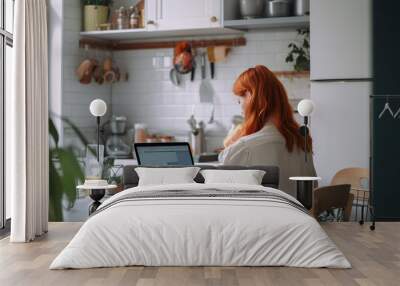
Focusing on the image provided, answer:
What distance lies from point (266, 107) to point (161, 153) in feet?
3.30

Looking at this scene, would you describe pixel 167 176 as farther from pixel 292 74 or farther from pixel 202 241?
pixel 292 74

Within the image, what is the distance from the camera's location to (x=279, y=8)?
7828 millimetres

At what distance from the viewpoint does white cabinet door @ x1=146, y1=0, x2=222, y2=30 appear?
7961mm

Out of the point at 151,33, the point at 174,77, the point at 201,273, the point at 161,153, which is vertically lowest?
the point at 201,273

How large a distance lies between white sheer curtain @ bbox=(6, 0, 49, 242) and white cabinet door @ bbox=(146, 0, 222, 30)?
1.89 meters

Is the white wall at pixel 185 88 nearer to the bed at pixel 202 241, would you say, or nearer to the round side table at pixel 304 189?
the round side table at pixel 304 189

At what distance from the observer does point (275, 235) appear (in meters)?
4.98

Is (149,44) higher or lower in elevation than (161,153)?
higher

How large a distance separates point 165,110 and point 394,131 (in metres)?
2.57

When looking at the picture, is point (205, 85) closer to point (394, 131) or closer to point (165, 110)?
point (165, 110)

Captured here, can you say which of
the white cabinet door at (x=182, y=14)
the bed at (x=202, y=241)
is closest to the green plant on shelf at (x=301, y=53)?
the white cabinet door at (x=182, y=14)

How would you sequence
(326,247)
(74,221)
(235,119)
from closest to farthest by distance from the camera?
(326,247), (74,221), (235,119)

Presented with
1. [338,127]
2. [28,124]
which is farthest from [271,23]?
[28,124]

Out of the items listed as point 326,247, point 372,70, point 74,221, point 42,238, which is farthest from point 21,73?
point 372,70
